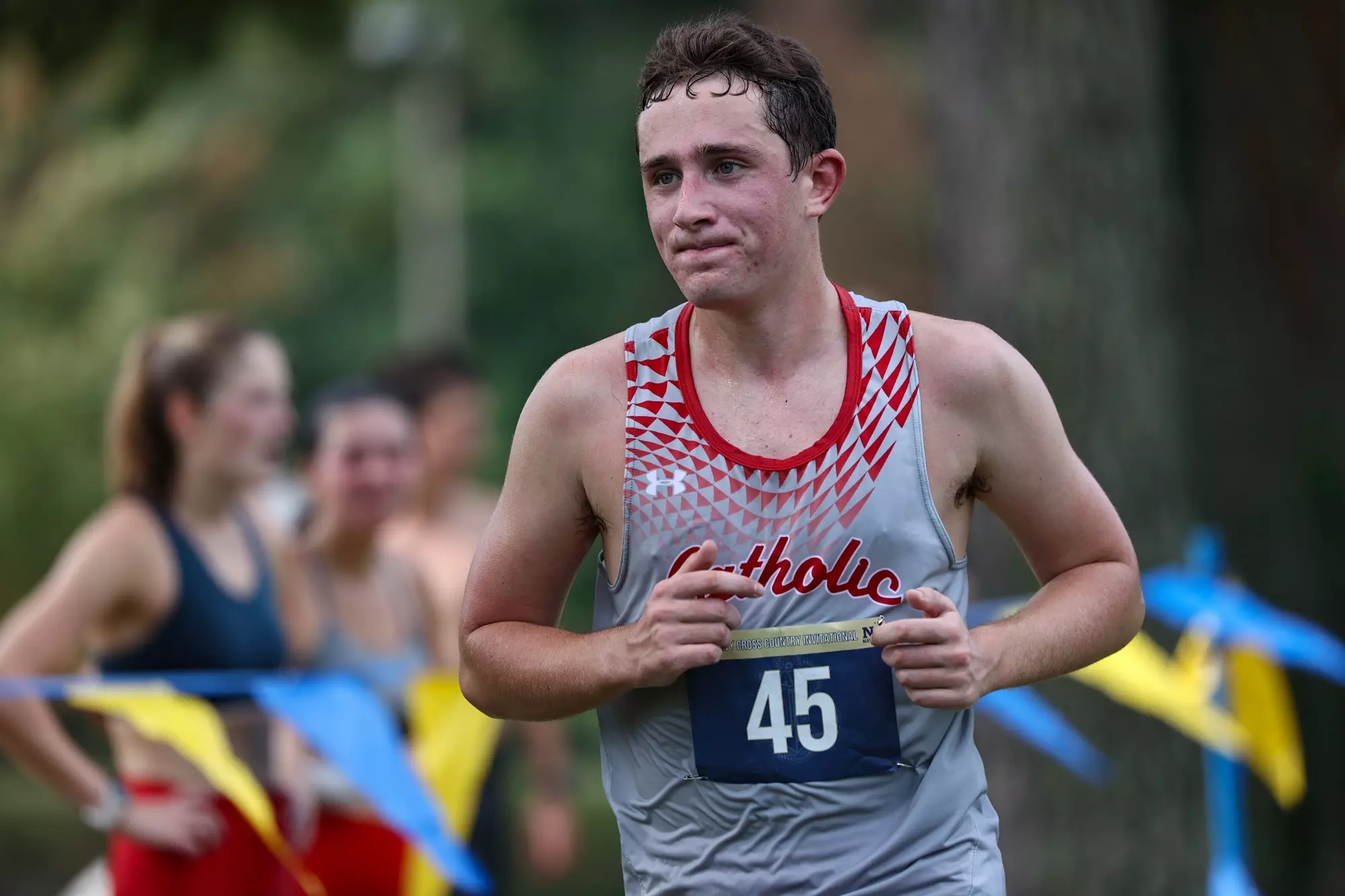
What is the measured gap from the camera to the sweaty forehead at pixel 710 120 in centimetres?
275

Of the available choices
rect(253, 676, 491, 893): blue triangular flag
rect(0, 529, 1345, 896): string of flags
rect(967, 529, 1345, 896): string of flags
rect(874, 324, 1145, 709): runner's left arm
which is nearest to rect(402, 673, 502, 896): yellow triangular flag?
rect(0, 529, 1345, 896): string of flags

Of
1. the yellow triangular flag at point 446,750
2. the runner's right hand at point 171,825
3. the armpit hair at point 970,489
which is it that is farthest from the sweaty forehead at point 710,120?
the yellow triangular flag at point 446,750

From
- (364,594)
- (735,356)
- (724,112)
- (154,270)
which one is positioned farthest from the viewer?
(154,270)

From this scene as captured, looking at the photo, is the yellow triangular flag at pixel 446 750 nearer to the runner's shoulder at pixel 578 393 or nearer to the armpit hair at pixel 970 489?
the runner's shoulder at pixel 578 393

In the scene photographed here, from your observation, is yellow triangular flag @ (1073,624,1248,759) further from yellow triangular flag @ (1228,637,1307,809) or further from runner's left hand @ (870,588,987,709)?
runner's left hand @ (870,588,987,709)

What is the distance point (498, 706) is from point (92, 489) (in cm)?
1483

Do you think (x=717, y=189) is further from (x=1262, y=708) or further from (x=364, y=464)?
(x=1262, y=708)

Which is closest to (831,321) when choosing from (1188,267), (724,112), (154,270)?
(724,112)

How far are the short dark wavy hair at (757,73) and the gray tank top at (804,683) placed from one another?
1.36ft

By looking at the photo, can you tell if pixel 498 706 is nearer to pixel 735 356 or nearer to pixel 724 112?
pixel 735 356

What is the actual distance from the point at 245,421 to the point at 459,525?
231cm

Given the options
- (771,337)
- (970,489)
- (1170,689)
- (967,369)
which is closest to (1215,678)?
(1170,689)

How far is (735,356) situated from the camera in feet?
9.68

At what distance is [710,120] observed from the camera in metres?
2.75
